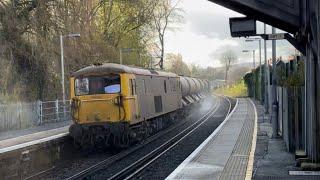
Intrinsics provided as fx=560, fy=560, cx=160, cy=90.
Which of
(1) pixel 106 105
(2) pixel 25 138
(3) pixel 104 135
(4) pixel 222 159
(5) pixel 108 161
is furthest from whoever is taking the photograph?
(2) pixel 25 138

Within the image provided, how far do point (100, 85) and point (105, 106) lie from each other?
0.84 meters

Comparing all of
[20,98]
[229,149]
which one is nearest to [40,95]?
[20,98]

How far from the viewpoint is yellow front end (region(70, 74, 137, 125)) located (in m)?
19.7

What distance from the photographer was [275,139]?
19.2 meters

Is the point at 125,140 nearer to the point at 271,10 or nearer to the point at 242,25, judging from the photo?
the point at 242,25

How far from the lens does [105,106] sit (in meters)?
19.8

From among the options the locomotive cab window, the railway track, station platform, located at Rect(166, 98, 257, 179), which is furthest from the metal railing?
station platform, located at Rect(166, 98, 257, 179)

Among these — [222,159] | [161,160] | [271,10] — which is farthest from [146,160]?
[271,10]

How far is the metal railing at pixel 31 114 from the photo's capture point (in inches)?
1057

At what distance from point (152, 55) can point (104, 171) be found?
42.6 meters

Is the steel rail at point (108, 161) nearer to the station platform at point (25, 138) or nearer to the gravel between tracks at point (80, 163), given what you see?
the gravel between tracks at point (80, 163)

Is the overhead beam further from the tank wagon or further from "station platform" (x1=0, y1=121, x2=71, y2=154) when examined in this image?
the tank wagon

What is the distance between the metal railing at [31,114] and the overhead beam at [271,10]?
17.7 meters

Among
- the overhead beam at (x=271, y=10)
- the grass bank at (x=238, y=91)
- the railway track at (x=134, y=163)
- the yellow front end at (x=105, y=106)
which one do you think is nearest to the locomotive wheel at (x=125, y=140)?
the railway track at (x=134, y=163)
